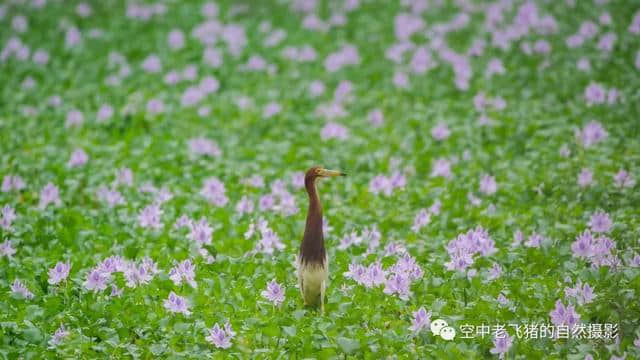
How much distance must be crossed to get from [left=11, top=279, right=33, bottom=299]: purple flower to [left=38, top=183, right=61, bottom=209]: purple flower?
1.60 meters

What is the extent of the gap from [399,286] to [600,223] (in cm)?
173

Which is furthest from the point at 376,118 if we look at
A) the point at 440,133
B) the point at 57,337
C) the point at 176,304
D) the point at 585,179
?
the point at 57,337

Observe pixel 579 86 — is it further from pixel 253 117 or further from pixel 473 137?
pixel 253 117

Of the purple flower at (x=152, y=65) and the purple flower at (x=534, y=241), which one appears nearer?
the purple flower at (x=534, y=241)

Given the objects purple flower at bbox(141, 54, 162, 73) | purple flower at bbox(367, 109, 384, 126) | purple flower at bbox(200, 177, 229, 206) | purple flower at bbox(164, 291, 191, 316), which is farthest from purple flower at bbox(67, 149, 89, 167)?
purple flower at bbox(164, 291, 191, 316)

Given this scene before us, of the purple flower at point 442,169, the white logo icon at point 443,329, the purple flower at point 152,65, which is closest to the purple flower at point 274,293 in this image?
the white logo icon at point 443,329

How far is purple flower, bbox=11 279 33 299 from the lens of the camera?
231 inches

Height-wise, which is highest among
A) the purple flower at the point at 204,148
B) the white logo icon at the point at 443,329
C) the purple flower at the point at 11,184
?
the purple flower at the point at 204,148

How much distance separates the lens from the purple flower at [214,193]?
750 cm

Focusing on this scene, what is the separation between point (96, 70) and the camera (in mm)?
10602

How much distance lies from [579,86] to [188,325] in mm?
5561

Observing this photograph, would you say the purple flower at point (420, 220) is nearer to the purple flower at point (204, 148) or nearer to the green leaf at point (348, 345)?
the green leaf at point (348, 345)

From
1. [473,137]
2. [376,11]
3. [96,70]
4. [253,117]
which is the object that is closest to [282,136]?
[253,117]

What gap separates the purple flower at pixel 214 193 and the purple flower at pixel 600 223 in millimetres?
2829
